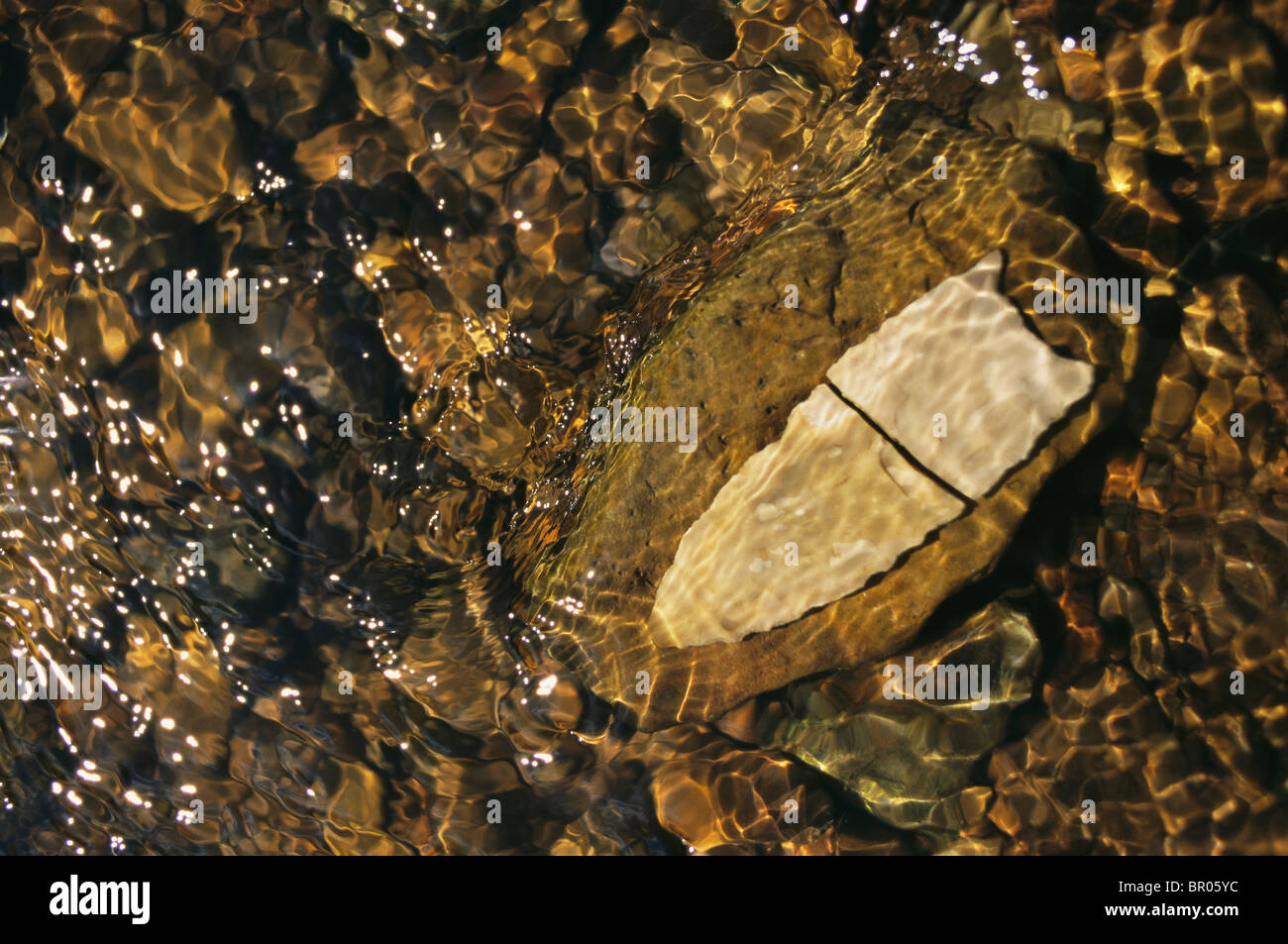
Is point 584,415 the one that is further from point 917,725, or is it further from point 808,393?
point 917,725

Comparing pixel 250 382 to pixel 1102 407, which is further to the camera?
pixel 250 382

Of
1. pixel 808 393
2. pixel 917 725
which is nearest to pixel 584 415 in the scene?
pixel 808 393

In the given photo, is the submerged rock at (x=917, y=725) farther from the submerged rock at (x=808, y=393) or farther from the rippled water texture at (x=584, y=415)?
the submerged rock at (x=808, y=393)

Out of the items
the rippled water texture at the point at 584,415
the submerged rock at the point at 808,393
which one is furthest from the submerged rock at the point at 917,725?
the submerged rock at the point at 808,393

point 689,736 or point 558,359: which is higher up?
point 558,359

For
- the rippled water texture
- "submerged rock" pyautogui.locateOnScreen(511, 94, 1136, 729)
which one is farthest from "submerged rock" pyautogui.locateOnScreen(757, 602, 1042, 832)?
"submerged rock" pyautogui.locateOnScreen(511, 94, 1136, 729)

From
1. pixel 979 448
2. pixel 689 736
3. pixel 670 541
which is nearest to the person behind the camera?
pixel 979 448

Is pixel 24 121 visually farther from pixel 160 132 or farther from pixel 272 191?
pixel 272 191
